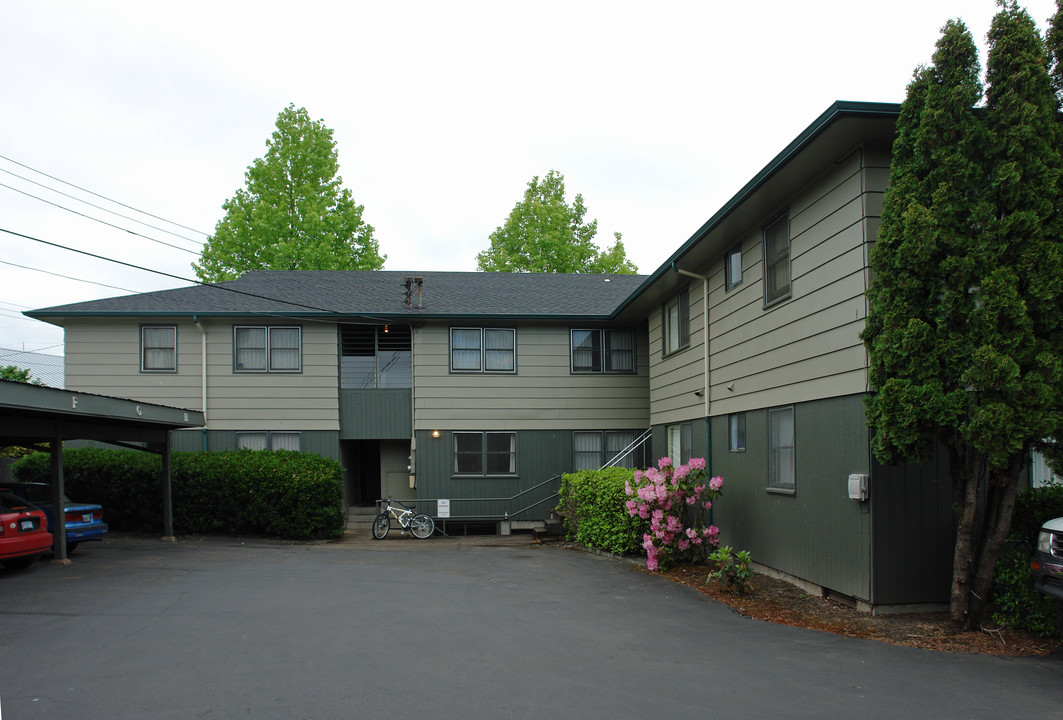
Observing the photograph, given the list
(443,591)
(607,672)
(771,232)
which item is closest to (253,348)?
(443,591)

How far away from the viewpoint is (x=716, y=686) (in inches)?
222

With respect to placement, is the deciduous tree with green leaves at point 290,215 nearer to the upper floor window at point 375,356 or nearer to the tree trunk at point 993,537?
the upper floor window at point 375,356

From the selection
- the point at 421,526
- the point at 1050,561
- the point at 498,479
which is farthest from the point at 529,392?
the point at 1050,561

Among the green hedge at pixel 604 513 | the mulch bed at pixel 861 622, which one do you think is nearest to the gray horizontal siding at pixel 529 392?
the green hedge at pixel 604 513

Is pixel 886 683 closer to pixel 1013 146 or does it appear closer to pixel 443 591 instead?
pixel 1013 146

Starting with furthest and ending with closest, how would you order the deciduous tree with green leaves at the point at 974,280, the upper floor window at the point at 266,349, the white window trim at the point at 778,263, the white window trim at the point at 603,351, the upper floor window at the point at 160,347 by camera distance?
the white window trim at the point at 603,351
the upper floor window at the point at 266,349
the upper floor window at the point at 160,347
the white window trim at the point at 778,263
the deciduous tree with green leaves at the point at 974,280

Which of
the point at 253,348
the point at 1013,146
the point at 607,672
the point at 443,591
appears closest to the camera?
the point at 607,672

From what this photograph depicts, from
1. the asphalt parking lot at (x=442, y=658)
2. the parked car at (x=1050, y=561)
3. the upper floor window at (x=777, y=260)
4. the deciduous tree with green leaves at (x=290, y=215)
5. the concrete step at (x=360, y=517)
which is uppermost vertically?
the deciduous tree with green leaves at (x=290, y=215)

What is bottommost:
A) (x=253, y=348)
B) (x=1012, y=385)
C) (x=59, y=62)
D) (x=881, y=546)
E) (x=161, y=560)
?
(x=161, y=560)

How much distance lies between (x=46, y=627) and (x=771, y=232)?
9.95m

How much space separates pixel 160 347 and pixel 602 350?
10.8 metres

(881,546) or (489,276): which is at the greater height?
(489,276)

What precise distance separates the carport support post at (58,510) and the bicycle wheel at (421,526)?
23.7 feet

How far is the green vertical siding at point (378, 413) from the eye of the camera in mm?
18812
